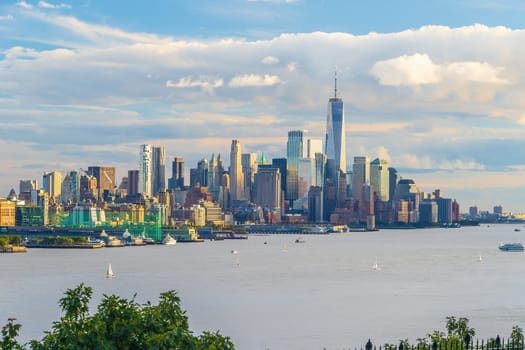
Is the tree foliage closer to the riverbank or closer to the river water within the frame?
the river water

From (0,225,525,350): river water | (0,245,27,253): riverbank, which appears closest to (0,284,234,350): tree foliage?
(0,225,525,350): river water

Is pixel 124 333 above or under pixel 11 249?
above

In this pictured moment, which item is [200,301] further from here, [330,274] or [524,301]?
[330,274]

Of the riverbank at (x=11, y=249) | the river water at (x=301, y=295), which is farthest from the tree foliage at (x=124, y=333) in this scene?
the riverbank at (x=11, y=249)

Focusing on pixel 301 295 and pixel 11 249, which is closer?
pixel 301 295

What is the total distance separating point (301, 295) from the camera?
69.7 m

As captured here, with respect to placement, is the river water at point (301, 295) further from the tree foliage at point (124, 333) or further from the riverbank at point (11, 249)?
the riverbank at point (11, 249)

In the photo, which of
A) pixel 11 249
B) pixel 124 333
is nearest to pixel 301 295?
pixel 124 333

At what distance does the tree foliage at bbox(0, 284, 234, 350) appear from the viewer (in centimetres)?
1383

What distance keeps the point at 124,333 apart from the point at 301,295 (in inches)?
2202

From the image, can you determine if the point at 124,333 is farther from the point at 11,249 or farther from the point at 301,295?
the point at 11,249

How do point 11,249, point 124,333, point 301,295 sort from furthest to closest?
1. point 11,249
2. point 301,295
3. point 124,333

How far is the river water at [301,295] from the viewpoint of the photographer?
49188mm

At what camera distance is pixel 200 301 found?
2549 inches
